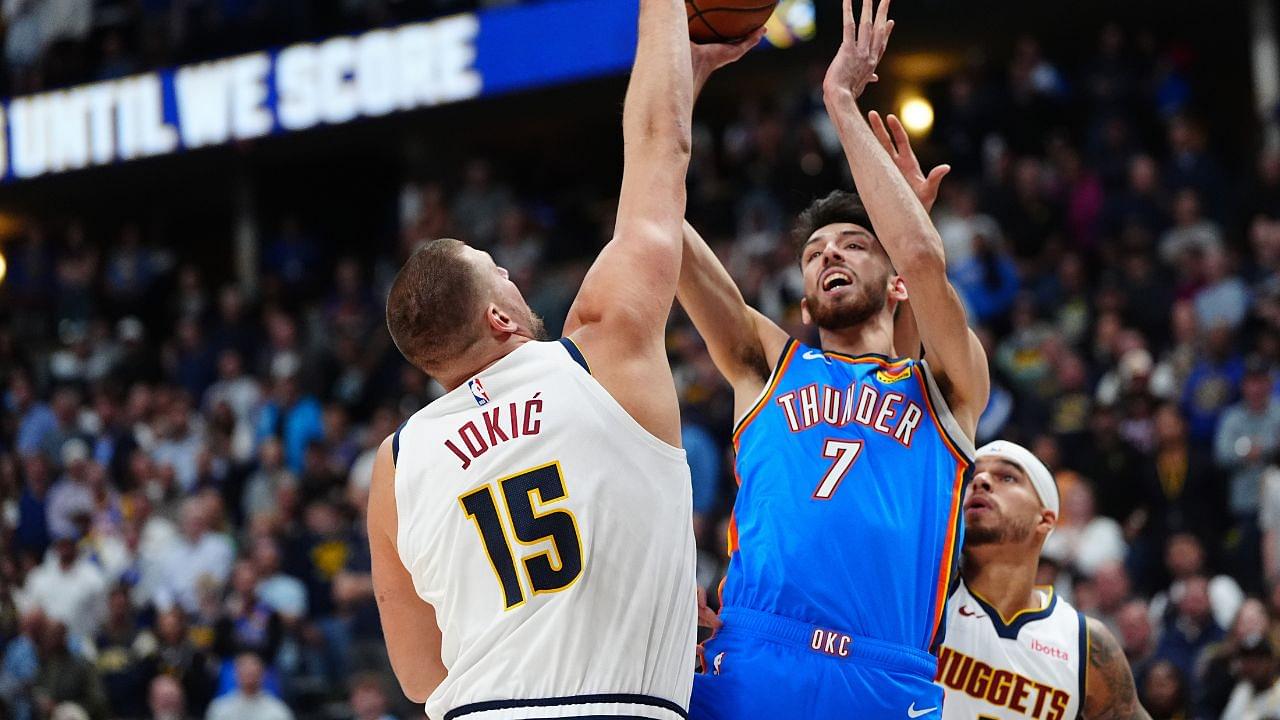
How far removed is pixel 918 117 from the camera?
16891mm

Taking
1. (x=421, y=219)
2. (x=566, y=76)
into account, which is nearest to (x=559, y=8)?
(x=566, y=76)

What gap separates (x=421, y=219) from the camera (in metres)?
18.2

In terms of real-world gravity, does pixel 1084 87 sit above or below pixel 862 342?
above

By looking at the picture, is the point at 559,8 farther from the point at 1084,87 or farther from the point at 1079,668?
the point at 1079,668

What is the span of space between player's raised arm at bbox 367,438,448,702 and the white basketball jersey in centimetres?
224

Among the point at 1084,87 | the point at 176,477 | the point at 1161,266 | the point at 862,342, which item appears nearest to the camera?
the point at 862,342

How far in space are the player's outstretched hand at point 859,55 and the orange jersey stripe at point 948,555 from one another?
3.90 ft

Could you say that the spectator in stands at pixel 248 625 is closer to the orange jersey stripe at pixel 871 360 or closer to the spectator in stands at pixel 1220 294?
the spectator in stands at pixel 1220 294

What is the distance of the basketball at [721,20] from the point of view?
180 inches

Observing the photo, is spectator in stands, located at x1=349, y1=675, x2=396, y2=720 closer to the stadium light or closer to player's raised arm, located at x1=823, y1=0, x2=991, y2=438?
player's raised arm, located at x1=823, y1=0, x2=991, y2=438

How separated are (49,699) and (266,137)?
8.86 m

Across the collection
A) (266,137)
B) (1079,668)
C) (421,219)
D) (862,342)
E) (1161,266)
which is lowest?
(1079,668)

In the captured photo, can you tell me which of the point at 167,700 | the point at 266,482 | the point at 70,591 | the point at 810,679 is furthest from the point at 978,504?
the point at 266,482

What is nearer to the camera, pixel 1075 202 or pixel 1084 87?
pixel 1075 202
